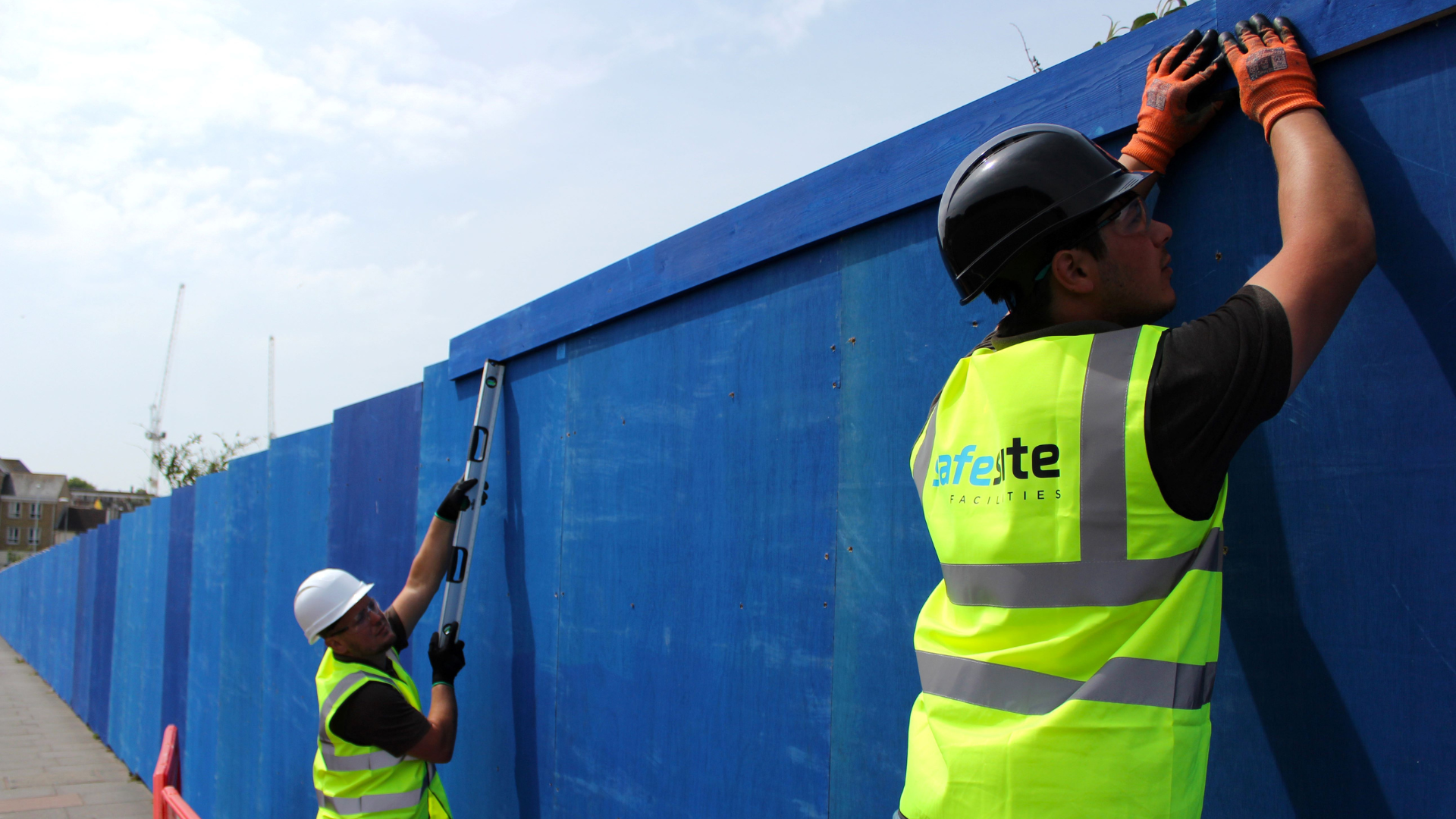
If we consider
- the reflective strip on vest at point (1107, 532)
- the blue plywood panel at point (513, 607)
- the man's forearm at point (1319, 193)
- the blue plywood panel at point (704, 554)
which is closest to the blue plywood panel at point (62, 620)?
the blue plywood panel at point (513, 607)

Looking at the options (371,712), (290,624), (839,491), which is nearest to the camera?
(839,491)

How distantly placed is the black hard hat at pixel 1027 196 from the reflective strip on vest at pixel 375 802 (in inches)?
131

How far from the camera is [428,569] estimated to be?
4.59 metres

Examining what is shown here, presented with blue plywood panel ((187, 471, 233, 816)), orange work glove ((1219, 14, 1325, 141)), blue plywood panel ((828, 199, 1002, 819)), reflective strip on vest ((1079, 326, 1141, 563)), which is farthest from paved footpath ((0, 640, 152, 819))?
orange work glove ((1219, 14, 1325, 141))

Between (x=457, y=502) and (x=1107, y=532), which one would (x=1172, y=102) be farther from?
(x=457, y=502)

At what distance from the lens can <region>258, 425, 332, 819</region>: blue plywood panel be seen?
6.45 meters

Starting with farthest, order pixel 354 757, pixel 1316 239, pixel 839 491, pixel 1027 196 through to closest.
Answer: pixel 354 757 < pixel 839 491 < pixel 1027 196 < pixel 1316 239

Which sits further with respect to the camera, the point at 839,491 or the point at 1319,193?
the point at 839,491

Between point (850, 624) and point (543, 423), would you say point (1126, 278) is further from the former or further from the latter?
point (543, 423)

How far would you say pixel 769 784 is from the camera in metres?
2.89

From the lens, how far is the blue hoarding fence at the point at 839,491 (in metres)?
1.68

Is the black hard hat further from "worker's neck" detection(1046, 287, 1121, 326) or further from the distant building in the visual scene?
the distant building

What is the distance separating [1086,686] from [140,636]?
14.4m

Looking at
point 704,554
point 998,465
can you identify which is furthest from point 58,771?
point 998,465
